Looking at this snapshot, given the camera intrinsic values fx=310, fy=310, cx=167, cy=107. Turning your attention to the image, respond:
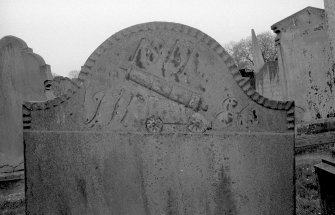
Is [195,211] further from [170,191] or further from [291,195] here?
[291,195]

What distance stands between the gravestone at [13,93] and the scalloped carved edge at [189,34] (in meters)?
3.96

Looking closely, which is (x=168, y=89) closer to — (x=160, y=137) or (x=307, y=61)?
(x=160, y=137)

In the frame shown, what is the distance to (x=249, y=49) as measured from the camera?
43.6 m

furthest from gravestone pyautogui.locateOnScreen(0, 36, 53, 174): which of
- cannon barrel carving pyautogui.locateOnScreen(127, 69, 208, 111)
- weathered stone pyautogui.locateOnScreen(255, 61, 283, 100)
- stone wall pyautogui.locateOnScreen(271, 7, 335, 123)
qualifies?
weathered stone pyautogui.locateOnScreen(255, 61, 283, 100)

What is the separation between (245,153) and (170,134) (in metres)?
0.61

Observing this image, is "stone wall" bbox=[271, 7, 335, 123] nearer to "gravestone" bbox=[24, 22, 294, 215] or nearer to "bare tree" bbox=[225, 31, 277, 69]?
"gravestone" bbox=[24, 22, 294, 215]

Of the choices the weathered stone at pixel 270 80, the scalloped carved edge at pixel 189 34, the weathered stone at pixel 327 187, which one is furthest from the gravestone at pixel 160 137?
the weathered stone at pixel 270 80

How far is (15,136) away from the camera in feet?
19.3

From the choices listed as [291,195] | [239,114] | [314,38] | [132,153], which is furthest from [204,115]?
[314,38]

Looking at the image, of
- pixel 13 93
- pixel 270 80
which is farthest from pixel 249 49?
pixel 13 93

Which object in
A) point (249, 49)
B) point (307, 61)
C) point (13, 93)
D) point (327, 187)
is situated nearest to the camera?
point (327, 187)

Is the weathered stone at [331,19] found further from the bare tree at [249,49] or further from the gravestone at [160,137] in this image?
the bare tree at [249,49]

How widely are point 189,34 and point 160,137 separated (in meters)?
0.83

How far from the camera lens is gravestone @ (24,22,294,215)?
2355 millimetres
